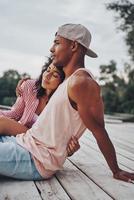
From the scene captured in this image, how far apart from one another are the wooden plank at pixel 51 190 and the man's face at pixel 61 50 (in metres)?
0.70

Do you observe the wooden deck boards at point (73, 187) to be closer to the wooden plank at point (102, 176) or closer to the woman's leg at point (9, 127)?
the wooden plank at point (102, 176)

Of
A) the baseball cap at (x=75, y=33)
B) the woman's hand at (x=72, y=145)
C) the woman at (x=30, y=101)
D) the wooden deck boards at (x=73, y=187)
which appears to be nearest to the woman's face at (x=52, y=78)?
the woman at (x=30, y=101)

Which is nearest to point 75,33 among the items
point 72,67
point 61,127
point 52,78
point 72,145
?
point 72,67

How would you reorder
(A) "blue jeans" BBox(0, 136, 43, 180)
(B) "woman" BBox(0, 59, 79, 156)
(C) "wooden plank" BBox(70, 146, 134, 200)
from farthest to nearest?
(B) "woman" BBox(0, 59, 79, 156)
(A) "blue jeans" BBox(0, 136, 43, 180)
(C) "wooden plank" BBox(70, 146, 134, 200)

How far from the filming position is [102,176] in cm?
275

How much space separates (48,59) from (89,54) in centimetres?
67

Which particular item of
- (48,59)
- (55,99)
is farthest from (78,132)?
(48,59)

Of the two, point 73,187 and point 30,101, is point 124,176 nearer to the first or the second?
point 73,187

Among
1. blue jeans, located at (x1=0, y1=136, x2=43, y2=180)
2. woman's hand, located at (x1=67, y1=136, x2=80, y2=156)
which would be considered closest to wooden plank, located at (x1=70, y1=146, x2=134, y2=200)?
woman's hand, located at (x1=67, y1=136, x2=80, y2=156)

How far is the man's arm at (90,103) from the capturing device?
241 centimetres

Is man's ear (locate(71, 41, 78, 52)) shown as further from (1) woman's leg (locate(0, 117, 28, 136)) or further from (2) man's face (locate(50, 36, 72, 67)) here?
(1) woman's leg (locate(0, 117, 28, 136))

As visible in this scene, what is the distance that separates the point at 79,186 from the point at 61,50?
78 centimetres

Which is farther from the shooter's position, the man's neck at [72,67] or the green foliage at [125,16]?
the green foliage at [125,16]

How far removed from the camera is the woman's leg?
2.92m
